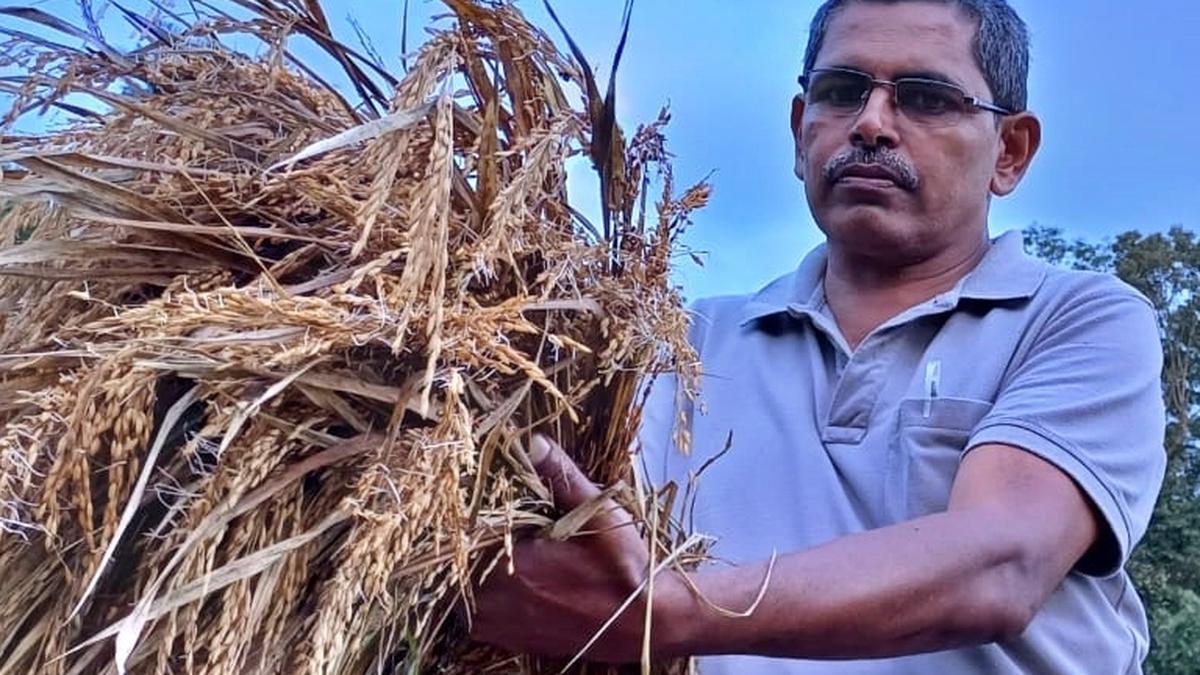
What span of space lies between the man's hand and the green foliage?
503 inches

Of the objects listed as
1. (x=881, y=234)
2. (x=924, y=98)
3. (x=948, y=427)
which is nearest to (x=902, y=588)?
(x=948, y=427)

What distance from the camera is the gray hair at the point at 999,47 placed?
1.86 metres

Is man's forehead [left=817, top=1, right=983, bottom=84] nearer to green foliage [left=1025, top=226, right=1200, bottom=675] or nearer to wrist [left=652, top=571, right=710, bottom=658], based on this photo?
wrist [left=652, top=571, right=710, bottom=658]

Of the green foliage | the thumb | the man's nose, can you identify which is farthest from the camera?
the green foliage

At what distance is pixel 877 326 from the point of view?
175 centimetres

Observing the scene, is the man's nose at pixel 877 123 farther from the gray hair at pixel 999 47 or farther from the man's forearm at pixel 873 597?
the man's forearm at pixel 873 597

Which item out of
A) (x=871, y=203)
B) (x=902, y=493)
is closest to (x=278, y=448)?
→ (x=902, y=493)

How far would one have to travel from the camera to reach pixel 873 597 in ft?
3.94

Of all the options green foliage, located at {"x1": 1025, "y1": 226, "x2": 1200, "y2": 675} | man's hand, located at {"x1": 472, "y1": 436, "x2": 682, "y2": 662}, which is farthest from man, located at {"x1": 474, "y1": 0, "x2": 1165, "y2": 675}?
green foliage, located at {"x1": 1025, "y1": 226, "x2": 1200, "y2": 675}

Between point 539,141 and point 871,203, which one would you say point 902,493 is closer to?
point 871,203

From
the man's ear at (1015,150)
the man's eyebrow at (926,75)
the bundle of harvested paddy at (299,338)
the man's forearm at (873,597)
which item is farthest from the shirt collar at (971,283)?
the bundle of harvested paddy at (299,338)

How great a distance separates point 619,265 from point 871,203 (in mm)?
763

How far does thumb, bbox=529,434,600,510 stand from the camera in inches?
41.4

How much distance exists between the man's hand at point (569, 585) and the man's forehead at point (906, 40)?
0.94 metres
